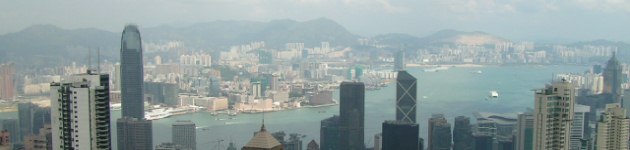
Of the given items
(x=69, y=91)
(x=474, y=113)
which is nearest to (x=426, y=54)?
(x=474, y=113)

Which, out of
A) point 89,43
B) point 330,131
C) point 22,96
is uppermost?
point 89,43

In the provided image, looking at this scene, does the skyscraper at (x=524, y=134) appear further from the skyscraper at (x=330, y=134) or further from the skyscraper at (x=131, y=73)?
the skyscraper at (x=131, y=73)

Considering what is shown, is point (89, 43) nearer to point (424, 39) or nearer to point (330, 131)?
point (330, 131)

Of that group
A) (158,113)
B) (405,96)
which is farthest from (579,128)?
(158,113)

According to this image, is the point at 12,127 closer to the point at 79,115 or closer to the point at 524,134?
the point at 79,115

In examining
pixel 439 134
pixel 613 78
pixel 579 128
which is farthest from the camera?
pixel 613 78

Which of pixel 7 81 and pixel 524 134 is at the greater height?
pixel 7 81
